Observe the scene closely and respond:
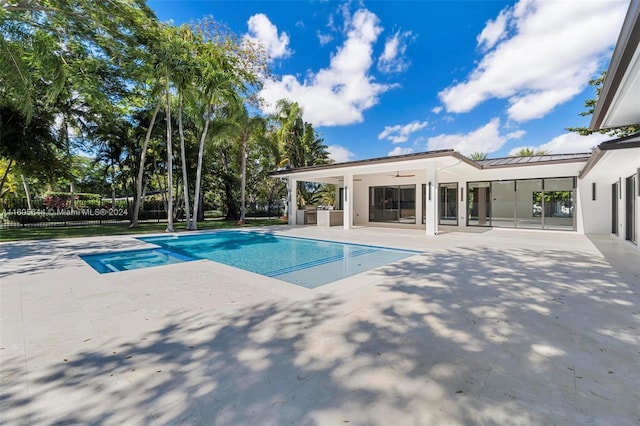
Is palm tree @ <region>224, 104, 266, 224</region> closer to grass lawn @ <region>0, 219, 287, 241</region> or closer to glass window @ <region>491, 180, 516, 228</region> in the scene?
grass lawn @ <region>0, 219, 287, 241</region>

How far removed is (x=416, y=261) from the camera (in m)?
6.80

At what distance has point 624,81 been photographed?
152 inches

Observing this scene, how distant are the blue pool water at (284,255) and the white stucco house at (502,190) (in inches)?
172

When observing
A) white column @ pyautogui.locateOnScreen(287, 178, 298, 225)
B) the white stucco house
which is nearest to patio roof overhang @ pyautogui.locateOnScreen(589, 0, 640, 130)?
the white stucco house

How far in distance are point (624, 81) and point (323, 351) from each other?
5282 millimetres

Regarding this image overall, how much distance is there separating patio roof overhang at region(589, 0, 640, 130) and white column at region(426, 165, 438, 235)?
601 cm

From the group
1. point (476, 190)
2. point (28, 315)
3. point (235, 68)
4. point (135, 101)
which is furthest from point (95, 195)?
point (476, 190)

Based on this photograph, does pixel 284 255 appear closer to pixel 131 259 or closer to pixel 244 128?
pixel 131 259

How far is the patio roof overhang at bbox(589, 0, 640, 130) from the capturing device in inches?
109

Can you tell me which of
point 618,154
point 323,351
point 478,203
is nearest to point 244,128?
point 478,203

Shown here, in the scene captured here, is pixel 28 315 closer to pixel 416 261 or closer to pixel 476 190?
pixel 416 261

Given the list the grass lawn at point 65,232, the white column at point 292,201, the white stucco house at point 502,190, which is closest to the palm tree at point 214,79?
the grass lawn at point 65,232

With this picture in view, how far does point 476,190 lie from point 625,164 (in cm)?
727

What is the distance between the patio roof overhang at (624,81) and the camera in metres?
2.77
